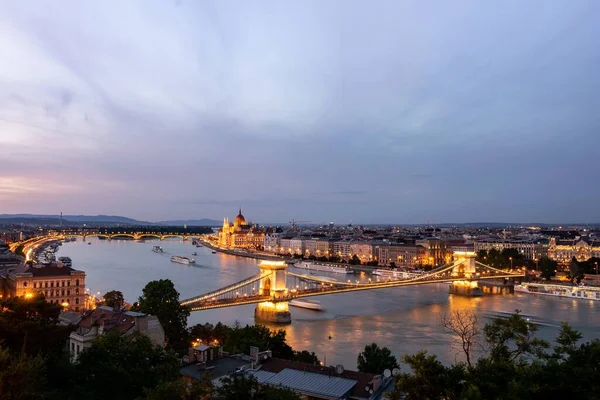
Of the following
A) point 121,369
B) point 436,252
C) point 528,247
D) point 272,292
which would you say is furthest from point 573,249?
point 121,369

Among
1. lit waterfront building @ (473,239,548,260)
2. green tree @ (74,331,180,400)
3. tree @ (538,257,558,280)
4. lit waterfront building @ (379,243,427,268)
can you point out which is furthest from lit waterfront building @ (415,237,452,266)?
green tree @ (74,331,180,400)

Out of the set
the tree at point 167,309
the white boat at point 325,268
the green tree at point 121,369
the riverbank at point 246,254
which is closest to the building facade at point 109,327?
the tree at point 167,309

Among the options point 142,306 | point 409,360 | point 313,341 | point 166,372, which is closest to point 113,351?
point 166,372

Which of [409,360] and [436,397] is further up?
[409,360]

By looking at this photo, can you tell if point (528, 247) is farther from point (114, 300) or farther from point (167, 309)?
point (167, 309)

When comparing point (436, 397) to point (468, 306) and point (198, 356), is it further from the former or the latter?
point (468, 306)

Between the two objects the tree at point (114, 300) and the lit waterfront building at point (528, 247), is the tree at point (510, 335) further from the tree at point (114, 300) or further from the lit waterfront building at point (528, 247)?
the lit waterfront building at point (528, 247)
